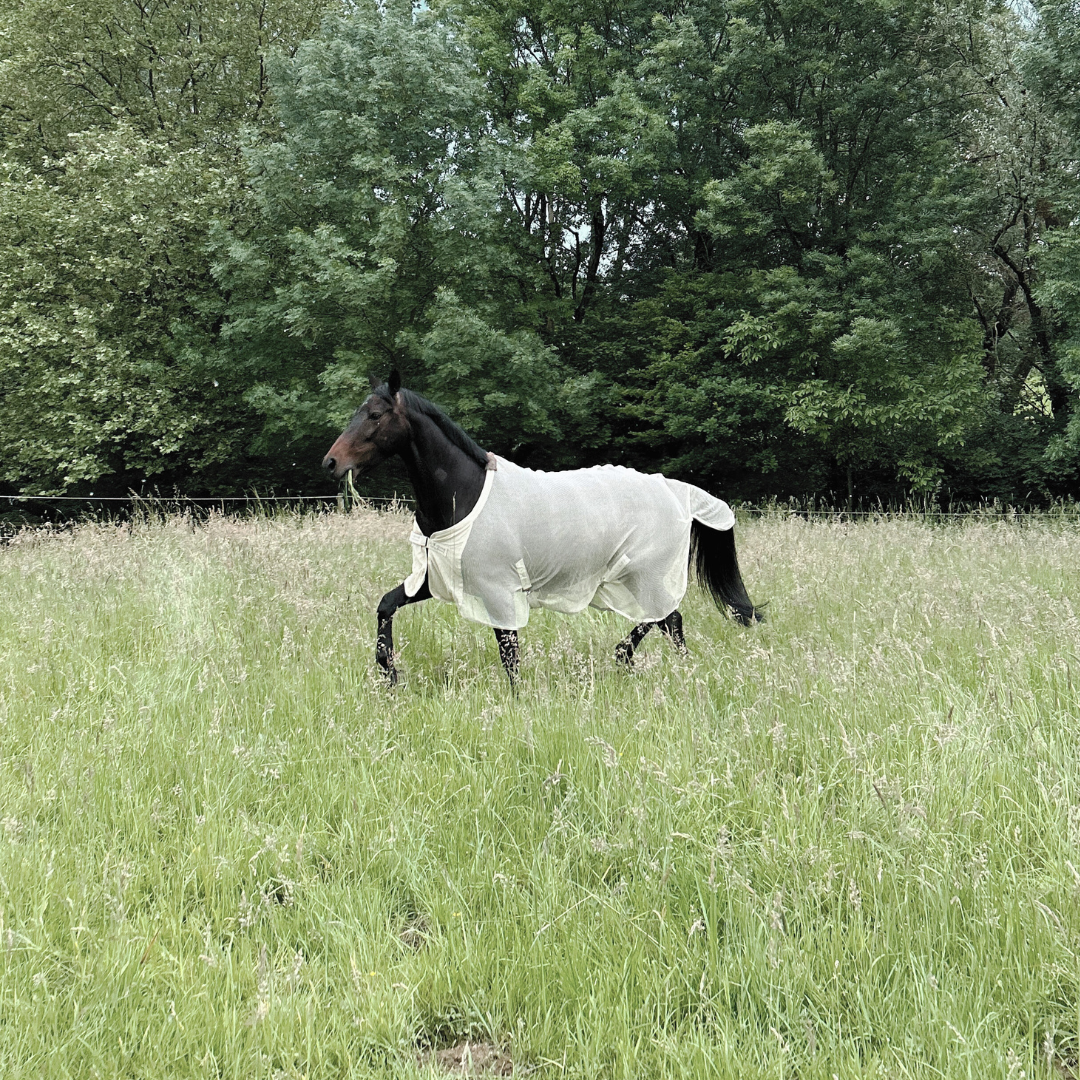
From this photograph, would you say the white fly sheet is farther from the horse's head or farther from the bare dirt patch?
the bare dirt patch

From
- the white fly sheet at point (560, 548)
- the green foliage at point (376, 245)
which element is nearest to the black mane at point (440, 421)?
the white fly sheet at point (560, 548)

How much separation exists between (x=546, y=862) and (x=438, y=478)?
8.41ft

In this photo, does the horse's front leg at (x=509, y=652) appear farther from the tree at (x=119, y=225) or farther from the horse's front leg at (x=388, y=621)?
the tree at (x=119, y=225)

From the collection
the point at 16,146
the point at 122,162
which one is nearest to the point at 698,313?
the point at 122,162

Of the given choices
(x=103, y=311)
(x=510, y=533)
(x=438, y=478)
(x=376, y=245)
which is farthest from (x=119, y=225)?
(x=510, y=533)

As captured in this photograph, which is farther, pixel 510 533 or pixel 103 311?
pixel 103 311

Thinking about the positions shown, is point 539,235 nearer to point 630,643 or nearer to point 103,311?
point 103,311

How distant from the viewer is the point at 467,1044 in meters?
1.84

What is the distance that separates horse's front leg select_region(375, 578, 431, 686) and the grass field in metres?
0.17

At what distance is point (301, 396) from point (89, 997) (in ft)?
58.2

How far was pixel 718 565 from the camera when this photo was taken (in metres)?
5.58

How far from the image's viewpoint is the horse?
437 cm

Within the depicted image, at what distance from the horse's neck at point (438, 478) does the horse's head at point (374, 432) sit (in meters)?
0.09

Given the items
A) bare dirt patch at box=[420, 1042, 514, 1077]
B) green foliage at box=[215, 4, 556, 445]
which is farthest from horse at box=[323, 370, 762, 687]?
green foliage at box=[215, 4, 556, 445]
